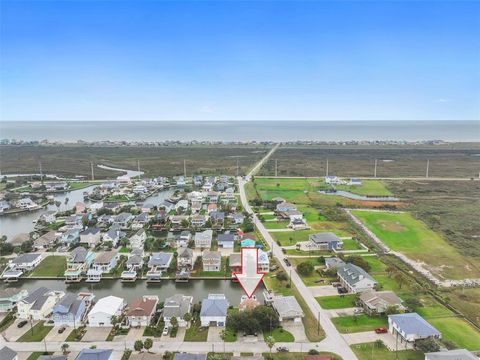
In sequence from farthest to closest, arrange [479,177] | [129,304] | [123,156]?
[123,156] → [479,177] → [129,304]

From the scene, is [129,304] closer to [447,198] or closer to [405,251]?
[405,251]

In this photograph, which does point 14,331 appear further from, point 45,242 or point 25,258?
point 45,242

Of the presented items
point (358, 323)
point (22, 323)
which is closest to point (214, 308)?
point (358, 323)

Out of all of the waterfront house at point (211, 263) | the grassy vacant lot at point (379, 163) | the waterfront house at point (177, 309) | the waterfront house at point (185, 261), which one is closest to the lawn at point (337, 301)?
the waterfront house at point (211, 263)

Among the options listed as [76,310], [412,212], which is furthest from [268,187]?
[76,310]

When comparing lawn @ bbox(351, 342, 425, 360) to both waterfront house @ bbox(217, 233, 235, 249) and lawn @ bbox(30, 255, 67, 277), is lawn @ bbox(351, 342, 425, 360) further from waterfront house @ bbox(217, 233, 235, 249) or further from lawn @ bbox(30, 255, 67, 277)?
lawn @ bbox(30, 255, 67, 277)

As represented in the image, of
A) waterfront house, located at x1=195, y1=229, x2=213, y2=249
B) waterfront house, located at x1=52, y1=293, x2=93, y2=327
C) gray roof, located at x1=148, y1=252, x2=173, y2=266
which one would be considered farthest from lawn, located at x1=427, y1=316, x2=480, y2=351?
waterfront house, located at x1=52, y1=293, x2=93, y2=327
